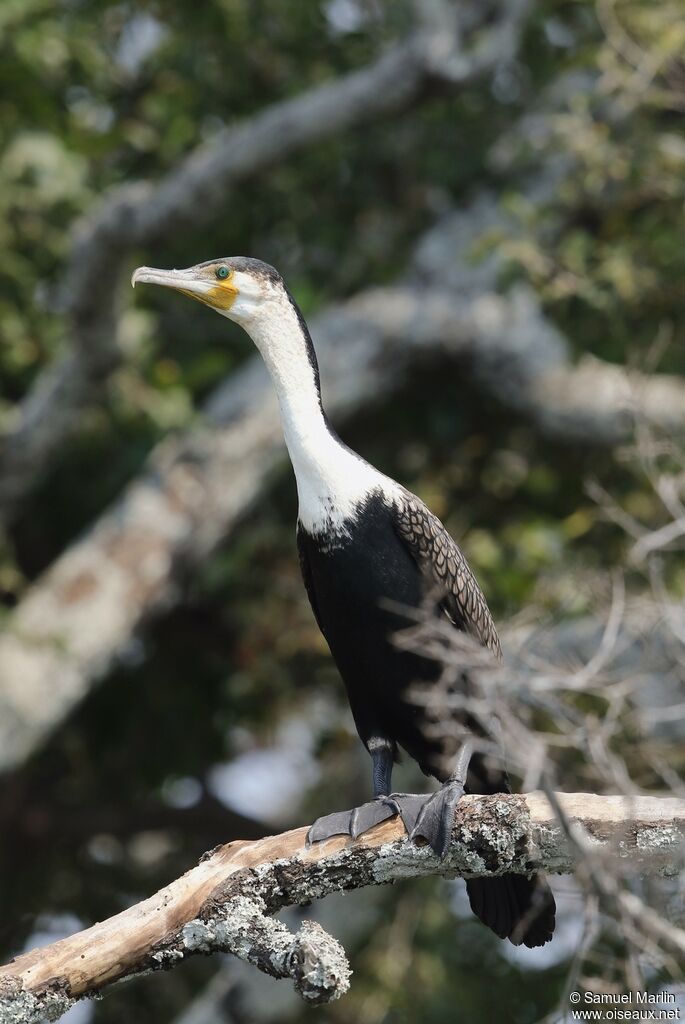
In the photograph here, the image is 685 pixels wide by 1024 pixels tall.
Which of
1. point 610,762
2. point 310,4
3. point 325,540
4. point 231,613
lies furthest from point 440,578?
point 310,4

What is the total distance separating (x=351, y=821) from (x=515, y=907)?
0.74 meters

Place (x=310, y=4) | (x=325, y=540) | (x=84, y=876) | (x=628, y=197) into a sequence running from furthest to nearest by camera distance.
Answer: (x=84, y=876), (x=310, y=4), (x=628, y=197), (x=325, y=540)

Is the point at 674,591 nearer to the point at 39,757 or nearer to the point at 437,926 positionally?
the point at 437,926

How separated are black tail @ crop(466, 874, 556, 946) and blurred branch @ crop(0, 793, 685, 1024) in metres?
0.51

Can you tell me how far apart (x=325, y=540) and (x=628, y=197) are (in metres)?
3.86

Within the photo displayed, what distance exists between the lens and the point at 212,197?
7102 millimetres

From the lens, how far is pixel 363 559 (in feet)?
14.3

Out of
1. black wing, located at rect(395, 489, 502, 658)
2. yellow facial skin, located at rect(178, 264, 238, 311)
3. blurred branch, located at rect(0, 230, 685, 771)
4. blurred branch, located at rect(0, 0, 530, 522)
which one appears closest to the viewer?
black wing, located at rect(395, 489, 502, 658)

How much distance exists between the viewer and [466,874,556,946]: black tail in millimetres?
4367

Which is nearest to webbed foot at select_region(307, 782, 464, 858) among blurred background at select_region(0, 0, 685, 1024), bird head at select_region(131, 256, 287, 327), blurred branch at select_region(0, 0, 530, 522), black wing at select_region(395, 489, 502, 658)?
black wing at select_region(395, 489, 502, 658)

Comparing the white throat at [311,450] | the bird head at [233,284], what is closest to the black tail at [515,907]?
the white throat at [311,450]

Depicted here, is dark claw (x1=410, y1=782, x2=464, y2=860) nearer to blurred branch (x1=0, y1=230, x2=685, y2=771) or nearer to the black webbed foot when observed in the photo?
the black webbed foot

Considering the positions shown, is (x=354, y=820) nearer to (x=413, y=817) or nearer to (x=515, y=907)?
(x=413, y=817)

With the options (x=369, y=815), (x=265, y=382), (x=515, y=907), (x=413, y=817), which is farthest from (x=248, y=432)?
(x=413, y=817)
